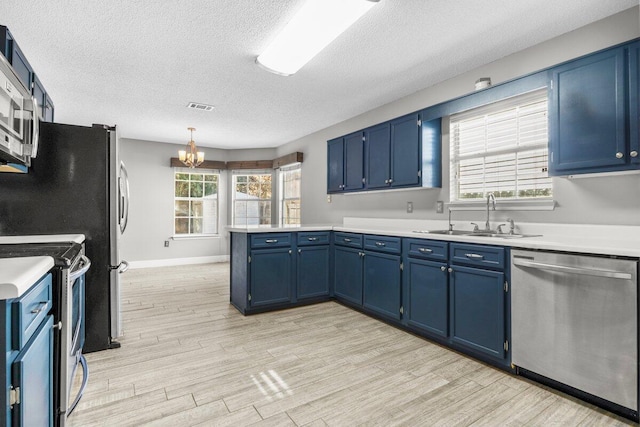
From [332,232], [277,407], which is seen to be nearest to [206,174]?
[332,232]

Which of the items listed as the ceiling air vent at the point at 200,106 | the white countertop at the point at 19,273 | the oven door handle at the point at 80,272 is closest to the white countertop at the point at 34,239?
the oven door handle at the point at 80,272

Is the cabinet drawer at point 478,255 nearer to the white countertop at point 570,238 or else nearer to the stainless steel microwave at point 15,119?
the white countertop at point 570,238

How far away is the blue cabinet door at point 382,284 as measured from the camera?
3248mm

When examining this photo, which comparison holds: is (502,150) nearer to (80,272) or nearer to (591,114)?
(591,114)

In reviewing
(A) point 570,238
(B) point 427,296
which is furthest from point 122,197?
(A) point 570,238

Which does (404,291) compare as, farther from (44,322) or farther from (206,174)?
(206,174)

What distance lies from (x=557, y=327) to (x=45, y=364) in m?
2.70

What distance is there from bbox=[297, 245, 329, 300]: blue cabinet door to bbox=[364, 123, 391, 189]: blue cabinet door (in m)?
1.02

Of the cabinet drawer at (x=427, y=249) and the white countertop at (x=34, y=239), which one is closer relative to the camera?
the white countertop at (x=34, y=239)

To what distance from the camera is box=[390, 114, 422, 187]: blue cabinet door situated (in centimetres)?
357

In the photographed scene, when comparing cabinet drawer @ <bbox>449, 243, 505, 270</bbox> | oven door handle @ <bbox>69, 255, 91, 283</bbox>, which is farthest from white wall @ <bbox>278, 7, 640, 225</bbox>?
oven door handle @ <bbox>69, 255, 91, 283</bbox>

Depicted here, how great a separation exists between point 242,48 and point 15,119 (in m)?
1.73

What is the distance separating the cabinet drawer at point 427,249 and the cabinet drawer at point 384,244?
115 millimetres

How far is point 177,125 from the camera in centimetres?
547
